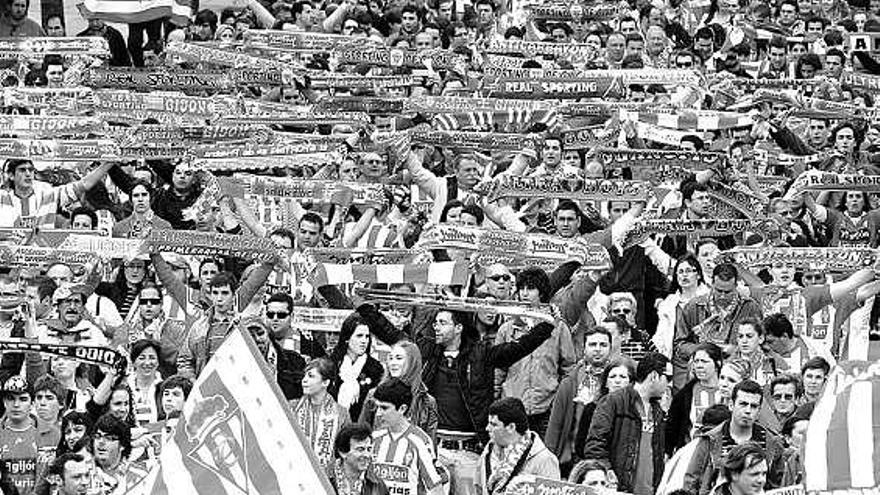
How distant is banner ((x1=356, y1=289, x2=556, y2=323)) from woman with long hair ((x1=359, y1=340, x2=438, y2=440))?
54 centimetres

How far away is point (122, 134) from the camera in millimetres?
26828

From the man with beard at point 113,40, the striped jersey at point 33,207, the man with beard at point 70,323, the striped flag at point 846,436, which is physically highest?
the striped flag at point 846,436

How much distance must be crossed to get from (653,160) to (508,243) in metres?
3.29

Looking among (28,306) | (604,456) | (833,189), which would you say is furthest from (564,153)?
(604,456)

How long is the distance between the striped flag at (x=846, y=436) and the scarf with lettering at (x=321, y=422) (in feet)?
14.7

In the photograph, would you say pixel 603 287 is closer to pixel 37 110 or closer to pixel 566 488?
pixel 566 488

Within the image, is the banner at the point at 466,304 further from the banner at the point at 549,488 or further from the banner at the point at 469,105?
the banner at the point at 469,105

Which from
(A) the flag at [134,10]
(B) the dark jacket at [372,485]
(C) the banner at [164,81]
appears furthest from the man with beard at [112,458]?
(A) the flag at [134,10]

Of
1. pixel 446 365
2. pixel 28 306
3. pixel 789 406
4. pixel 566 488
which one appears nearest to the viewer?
pixel 566 488

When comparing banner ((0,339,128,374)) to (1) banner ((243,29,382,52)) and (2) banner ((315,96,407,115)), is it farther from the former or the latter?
(1) banner ((243,29,382,52))

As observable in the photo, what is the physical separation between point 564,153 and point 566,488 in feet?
32.1

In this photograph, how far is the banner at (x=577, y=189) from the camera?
78.6 ft

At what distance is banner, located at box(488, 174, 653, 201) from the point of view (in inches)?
A: 944

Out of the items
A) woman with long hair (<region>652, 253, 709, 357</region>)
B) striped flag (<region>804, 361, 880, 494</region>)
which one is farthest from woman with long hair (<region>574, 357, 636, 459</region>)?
striped flag (<region>804, 361, 880, 494</region>)
